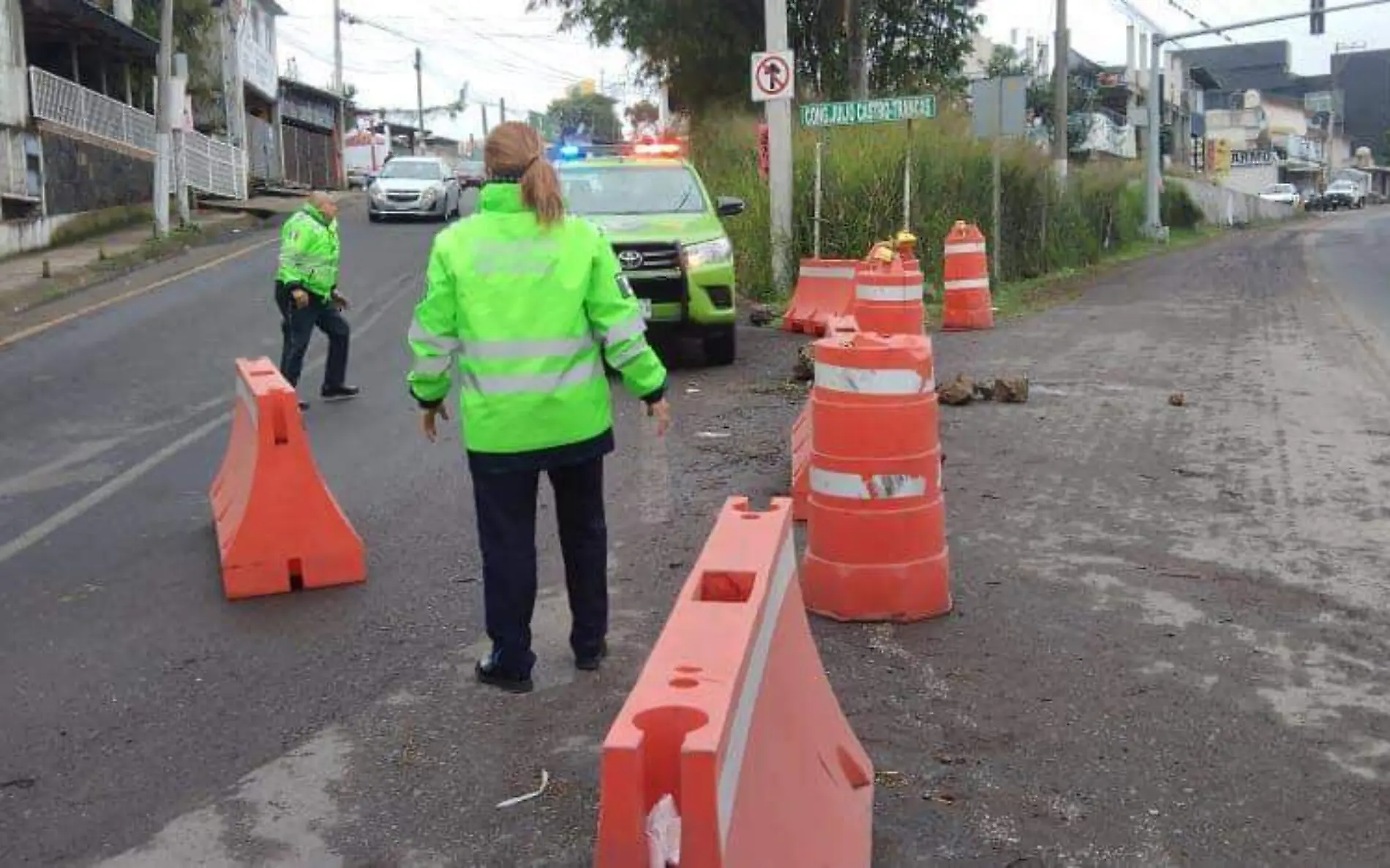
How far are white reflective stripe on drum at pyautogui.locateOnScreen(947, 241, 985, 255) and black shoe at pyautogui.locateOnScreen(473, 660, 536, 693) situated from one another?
12092mm

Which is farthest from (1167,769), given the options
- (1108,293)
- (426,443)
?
(1108,293)

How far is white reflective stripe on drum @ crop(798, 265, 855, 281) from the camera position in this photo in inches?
605

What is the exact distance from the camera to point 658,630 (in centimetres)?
572

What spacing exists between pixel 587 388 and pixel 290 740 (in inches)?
60.9

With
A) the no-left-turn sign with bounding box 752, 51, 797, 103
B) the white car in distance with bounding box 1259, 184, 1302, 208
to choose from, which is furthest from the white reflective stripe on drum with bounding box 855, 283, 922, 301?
the white car in distance with bounding box 1259, 184, 1302, 208

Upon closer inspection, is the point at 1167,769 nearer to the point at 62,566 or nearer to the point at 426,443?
the point at 62,566

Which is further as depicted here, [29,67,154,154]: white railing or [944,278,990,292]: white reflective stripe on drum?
[29,67,154,154]: white railing

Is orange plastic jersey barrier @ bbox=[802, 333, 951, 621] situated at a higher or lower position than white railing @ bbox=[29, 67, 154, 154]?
lower

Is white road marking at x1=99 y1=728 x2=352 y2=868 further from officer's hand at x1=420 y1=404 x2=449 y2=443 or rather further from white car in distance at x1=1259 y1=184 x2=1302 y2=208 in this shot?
white car in distance at x1=1259 y1=184 x2=1302 y2=208

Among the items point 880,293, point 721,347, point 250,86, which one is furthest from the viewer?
point 250,86

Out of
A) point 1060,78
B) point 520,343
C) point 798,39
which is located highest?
point 798,39

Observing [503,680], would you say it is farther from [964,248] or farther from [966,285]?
[966,285]

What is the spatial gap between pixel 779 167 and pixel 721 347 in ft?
19.7

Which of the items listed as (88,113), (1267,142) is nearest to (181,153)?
(88,113)
